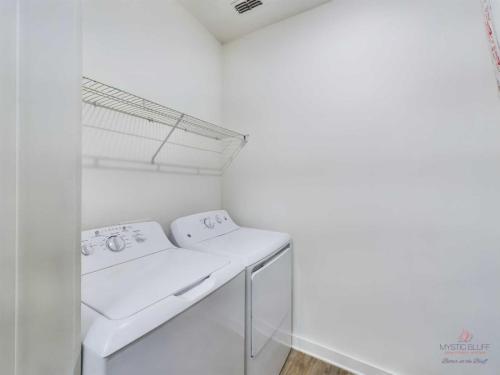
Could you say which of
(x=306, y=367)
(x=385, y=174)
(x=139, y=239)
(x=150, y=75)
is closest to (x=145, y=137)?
(x=150, y=75)

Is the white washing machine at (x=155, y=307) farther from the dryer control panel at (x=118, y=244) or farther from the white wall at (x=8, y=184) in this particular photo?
the white wall at (x=8, y=184)

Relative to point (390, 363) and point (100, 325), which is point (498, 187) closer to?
point (390, 363)

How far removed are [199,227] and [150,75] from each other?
1.10 m

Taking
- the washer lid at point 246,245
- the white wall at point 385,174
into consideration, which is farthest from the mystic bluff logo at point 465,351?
the washer lid at point 246,245

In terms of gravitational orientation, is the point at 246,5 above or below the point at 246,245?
above

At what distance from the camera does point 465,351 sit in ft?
3.90

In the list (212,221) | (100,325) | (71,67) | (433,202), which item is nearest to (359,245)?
(433,202)

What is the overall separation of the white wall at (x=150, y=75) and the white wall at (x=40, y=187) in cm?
72

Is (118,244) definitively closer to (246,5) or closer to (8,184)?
(8,184)

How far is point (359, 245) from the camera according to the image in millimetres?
1446

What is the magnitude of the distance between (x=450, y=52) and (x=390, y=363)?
195cm

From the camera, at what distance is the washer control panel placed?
1382 millimetres

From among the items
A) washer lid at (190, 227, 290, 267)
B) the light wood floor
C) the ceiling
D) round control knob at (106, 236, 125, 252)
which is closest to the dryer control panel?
round control knob at (106, 236, 125, 252)

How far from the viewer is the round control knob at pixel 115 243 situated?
3.31ft
